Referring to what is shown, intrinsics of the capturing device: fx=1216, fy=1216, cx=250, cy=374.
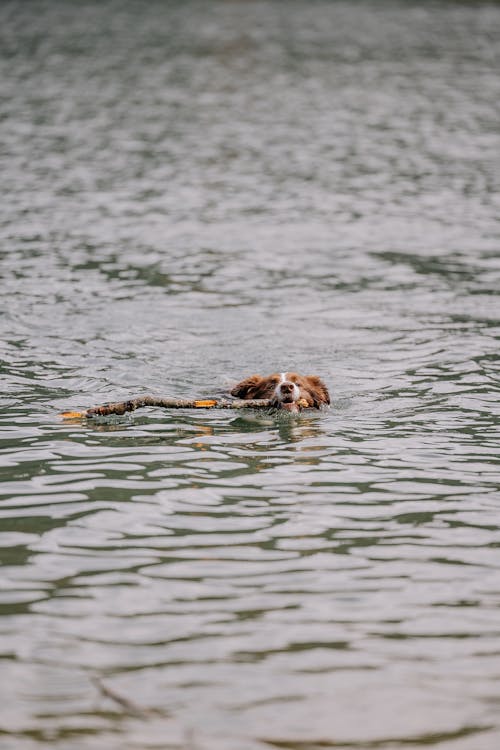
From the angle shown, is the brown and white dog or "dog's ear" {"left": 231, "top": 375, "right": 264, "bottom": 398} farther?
"dog's ear" {"left": 231, "top": 375, "right": 264, "bottom": 398}

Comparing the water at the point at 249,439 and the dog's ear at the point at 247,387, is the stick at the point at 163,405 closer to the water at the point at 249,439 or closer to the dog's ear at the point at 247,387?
the water at the point at 249,439

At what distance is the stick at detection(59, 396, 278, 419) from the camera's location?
11.2 m

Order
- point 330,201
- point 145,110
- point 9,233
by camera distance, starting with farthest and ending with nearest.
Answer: point 145,110
point 330,201
point 9,233

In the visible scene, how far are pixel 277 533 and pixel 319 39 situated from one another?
45.1 metres

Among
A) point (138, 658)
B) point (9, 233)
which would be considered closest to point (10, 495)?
point (138, 658)

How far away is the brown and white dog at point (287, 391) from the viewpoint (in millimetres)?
11711

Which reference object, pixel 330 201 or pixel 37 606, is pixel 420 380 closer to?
pixel 37 606

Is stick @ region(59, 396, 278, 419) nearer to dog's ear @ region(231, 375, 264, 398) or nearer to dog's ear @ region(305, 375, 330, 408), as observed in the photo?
dog's ear @ region(231, 375, 264, 398)

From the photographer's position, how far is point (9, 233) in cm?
2094

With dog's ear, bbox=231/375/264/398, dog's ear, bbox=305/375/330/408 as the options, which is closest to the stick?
dog's ear, bbox=231/375/264/398

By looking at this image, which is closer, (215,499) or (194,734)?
(194,734)

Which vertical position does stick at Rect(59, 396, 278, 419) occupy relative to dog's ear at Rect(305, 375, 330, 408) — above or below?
above

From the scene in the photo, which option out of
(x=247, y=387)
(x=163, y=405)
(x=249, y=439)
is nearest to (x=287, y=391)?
(x=247, y=387)

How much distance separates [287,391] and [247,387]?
0.79 metres
